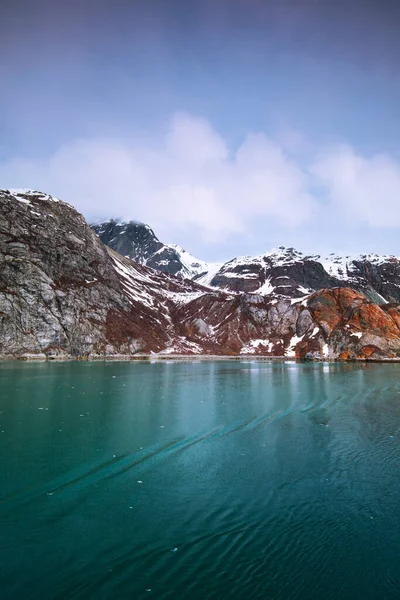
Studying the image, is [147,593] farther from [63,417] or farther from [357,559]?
[63,417]

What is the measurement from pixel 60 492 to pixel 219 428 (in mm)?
19505

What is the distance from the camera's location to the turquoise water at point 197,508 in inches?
541

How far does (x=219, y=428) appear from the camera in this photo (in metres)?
38.5

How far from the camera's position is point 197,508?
19844 mm

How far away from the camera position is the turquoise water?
13.8 meters

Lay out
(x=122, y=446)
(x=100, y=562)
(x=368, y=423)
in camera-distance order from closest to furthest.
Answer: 1. (x=100, y=562)
2. (x=122, y=446)
3. (x=368, y=423)

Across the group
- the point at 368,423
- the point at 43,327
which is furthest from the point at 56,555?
the point at 43,327

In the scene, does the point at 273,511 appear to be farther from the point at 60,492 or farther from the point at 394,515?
the point at 60,492

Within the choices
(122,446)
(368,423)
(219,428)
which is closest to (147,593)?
(122,446)

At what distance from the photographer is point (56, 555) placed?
1523 centimetres

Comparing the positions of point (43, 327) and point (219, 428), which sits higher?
point (43, 327)

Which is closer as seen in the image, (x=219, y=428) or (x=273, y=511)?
(x=273, y=511)

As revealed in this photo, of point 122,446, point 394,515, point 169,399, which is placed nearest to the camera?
point 394,515

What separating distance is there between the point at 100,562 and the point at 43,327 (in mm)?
187917
